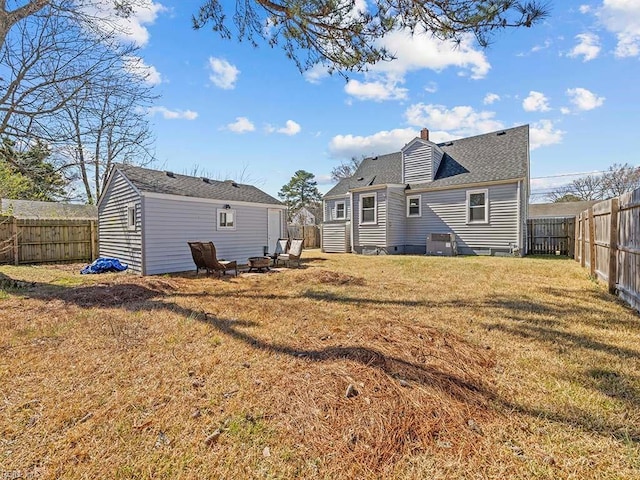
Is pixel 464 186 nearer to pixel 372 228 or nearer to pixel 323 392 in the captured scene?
pixel 372 228

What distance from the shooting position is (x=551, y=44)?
6535mm

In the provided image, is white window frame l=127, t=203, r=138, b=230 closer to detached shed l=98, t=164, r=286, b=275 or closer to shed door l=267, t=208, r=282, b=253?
detached shed l=98, t=164, r=286, b=275

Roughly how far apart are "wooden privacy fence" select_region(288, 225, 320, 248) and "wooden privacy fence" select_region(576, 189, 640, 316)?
1624cm

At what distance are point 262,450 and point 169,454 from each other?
559 millimetres

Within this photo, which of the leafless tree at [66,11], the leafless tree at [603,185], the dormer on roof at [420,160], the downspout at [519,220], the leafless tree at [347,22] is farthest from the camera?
the leafless tree at [603,185]

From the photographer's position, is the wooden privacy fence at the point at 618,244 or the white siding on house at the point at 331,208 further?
the white siding on house at the point at 331,208

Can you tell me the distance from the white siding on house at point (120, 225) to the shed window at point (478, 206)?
43.3 ft

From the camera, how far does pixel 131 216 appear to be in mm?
10281

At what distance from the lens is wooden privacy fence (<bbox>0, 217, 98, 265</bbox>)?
11.8 m

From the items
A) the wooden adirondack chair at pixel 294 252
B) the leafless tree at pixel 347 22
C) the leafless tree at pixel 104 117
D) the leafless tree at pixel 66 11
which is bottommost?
the wooden adirondack chair at pixel 294 252

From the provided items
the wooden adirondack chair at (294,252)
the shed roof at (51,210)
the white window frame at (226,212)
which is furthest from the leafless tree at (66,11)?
the shed roof at (51,210)

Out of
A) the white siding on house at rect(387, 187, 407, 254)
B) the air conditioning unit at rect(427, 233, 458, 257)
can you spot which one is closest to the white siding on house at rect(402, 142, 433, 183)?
the white siding on house at rect(387, 187, 407, 254)

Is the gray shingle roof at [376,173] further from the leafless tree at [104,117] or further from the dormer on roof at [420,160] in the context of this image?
the leafless tree at [104,117]

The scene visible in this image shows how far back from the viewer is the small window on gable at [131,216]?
10.1 metres
